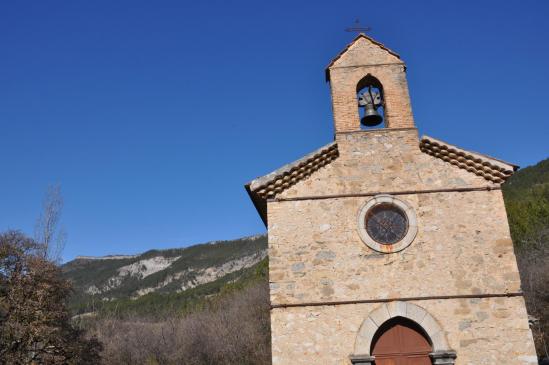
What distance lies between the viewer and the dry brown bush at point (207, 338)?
1433 inches

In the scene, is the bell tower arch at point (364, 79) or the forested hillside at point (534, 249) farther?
the forested hillside at point (534, 249)

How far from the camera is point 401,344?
33.1 feet

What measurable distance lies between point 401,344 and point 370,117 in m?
5.24

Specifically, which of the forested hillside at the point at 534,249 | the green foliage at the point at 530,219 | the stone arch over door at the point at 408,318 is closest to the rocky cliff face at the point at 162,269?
the green foliage at the point at 530,219

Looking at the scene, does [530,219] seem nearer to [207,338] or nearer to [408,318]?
[207,338]

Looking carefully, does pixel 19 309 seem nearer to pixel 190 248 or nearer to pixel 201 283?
pixel 201 283

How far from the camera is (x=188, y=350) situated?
39000 millimetres

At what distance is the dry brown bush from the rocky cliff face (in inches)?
919

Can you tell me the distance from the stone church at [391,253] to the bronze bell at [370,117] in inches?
9.9

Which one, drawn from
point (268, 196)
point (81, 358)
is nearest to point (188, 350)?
point (81, 358)

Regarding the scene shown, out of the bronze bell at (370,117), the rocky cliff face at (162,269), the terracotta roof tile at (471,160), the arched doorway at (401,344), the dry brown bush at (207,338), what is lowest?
the arched doorway at (401,344)

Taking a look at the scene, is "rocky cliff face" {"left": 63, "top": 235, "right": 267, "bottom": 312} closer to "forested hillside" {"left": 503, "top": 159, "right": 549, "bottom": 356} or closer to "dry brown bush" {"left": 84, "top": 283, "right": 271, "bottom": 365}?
"dry brown bush" {"left": 84, "top": 283, "right": 271, "bottom": 365}

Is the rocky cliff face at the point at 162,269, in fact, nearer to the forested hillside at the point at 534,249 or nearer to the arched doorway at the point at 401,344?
the forested hillside at the point at 534,249

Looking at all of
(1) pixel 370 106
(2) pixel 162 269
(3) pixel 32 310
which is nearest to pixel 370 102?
(1) pixel 370 106
